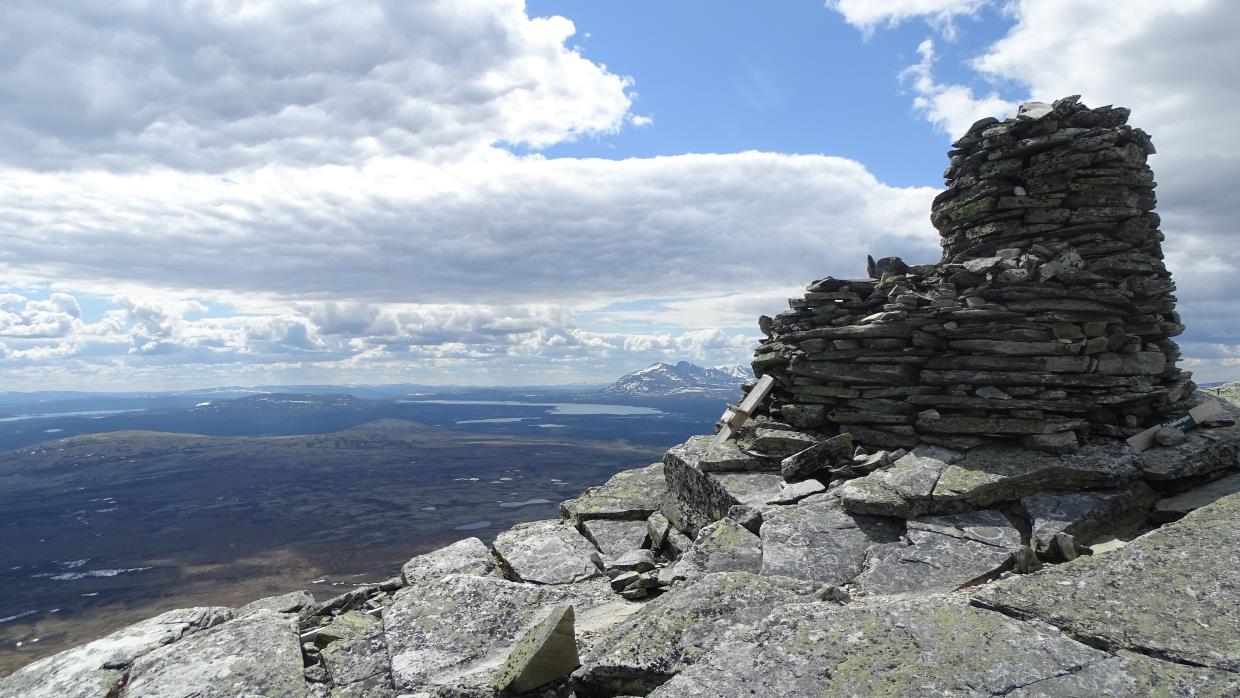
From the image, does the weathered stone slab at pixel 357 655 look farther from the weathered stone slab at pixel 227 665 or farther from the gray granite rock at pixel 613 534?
the gray granite rock at pixel 613 534

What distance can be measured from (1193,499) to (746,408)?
10618mm

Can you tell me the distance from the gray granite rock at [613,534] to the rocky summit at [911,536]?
10cm

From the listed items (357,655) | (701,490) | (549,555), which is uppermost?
(701,490)

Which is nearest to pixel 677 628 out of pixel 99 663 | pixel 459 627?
pixel 459 627

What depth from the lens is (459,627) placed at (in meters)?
12.7

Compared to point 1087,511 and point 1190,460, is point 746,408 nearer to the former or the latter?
point 1087,511

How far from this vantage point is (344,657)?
1245cm

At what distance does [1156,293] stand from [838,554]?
463 inches

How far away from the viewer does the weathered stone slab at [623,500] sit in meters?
20.1

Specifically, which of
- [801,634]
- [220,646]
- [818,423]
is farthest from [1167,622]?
[220,646]

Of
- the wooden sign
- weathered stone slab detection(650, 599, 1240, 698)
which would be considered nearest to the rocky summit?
weathered stone slab detection(650, 599, 1240, 698)

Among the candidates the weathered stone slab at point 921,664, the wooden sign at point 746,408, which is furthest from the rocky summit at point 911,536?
the wooden sign at point 746,408

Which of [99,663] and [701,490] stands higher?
[701,490]

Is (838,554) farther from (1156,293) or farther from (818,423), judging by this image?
(1156,293)
